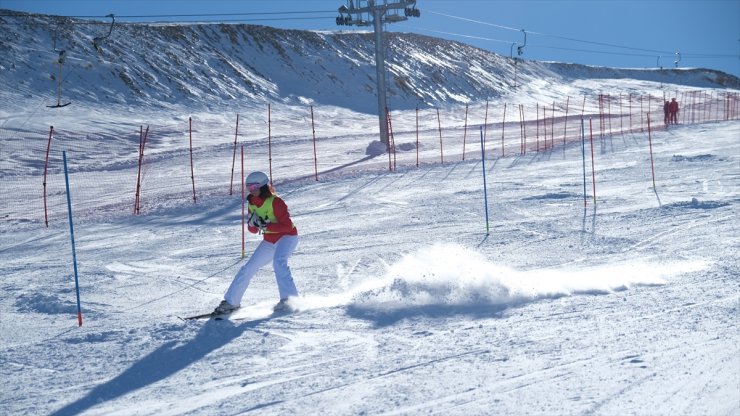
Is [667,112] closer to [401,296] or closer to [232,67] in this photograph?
[401,296]

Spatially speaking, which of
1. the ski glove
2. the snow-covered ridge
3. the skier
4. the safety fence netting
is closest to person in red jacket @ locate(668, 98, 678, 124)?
the skier

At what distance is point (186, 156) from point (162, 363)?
24116mm

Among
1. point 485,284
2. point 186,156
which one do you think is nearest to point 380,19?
point 186,156

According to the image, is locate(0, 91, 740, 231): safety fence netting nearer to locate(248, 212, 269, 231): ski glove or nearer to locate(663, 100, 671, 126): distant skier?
locate(663, 100, 671, 126): distant skier

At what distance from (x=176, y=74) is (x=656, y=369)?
57899 mm

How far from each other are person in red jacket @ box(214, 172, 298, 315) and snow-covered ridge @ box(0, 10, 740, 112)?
35.1 m

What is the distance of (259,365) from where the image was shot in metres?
6.17

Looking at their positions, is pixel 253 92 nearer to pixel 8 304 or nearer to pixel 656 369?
pixel 8 304

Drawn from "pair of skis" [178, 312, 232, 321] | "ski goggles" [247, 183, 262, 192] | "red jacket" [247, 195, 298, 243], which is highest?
"ski goggles" [247, 183, 262, 192]

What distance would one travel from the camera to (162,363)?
6.38m

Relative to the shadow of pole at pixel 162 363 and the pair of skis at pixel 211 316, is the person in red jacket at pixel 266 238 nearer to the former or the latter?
the pair of skis at pixel 211 316

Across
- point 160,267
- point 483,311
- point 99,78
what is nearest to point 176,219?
point 160,267

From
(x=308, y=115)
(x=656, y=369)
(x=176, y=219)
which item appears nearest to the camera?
(x=656, y=369)

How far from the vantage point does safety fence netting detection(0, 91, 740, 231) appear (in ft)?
64.5
